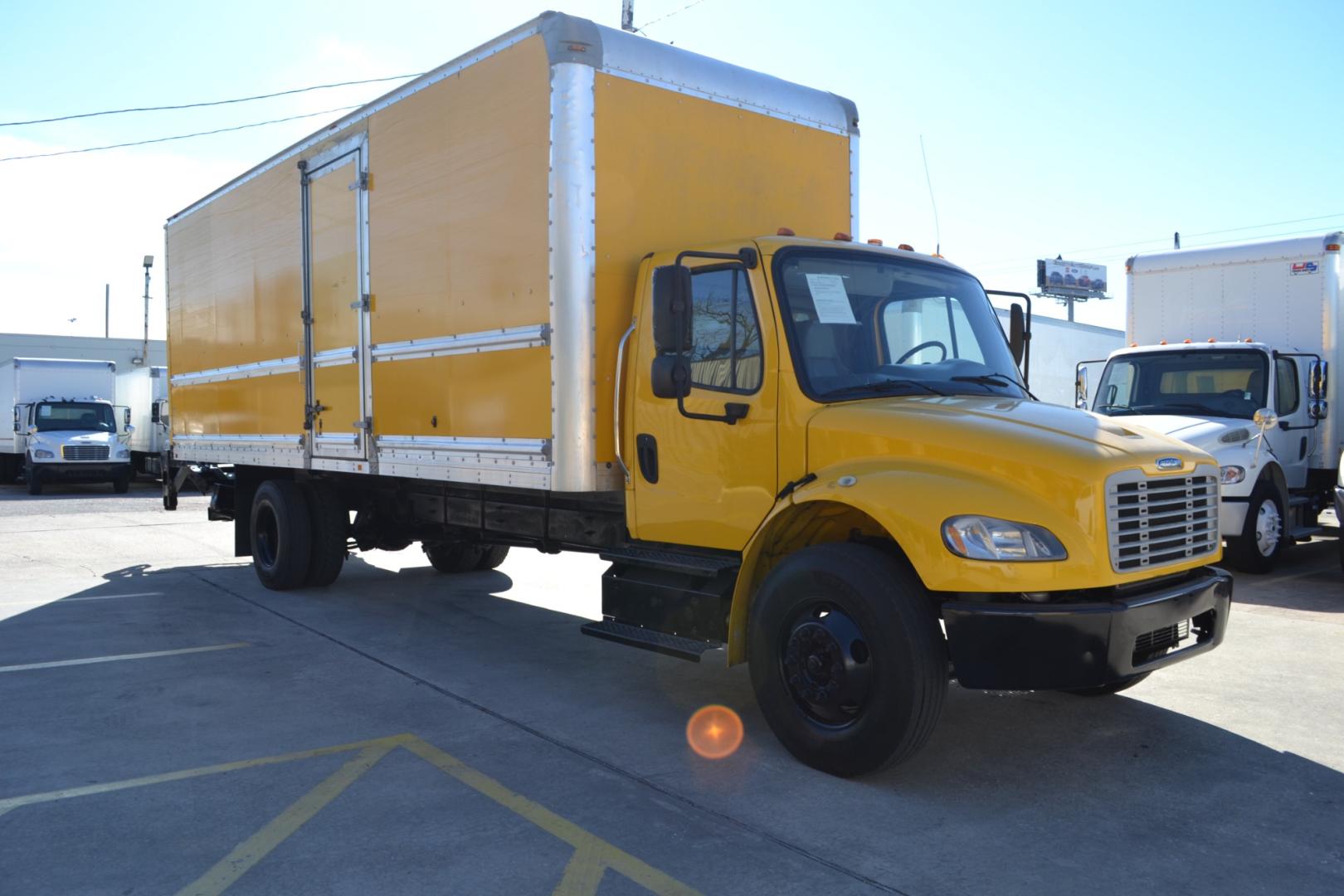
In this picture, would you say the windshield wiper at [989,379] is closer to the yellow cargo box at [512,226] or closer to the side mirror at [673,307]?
the side mirror at [673,307]

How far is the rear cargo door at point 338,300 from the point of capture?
7848mm

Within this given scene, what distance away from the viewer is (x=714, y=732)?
5305 mm

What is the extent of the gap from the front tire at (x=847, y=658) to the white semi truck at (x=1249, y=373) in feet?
22.4

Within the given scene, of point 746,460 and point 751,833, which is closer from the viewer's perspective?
point 751,833

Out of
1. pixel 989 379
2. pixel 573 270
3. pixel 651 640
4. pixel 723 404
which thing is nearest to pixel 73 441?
pixel 573 270

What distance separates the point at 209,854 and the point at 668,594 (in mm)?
2421

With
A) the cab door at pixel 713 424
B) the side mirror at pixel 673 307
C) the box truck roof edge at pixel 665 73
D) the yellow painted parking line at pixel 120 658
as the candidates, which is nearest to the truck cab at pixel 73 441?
the yellow painted parking line at pixel 120 658

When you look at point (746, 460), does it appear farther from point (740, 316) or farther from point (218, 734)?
point (218, 734)

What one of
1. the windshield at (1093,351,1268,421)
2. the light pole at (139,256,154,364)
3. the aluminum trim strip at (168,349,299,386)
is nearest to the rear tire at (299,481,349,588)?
the aluminum trim strip at (168,349,299,386)

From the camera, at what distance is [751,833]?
3977mm

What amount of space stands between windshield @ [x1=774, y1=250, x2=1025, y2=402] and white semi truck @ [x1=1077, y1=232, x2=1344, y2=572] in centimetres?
545

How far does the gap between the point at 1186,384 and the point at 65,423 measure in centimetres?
2449

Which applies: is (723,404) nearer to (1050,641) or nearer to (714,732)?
(714,732)

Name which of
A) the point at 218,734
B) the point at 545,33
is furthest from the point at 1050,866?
the point at 545,33
